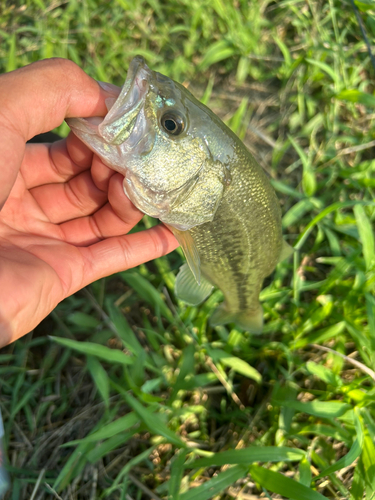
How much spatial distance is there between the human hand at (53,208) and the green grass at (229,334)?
40cm

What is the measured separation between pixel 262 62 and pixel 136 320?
318 centimetres

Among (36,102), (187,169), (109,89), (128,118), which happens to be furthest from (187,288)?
(36,102)

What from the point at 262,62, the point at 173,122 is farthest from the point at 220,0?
the point at 173,122

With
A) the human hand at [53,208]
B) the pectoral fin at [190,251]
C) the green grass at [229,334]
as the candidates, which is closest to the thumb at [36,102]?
the human hand at [53,208]

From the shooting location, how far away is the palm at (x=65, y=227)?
2281mm

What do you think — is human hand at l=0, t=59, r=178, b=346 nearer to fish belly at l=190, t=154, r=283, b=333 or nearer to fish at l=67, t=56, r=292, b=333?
fish at l=67, t=56, r=292, b=333

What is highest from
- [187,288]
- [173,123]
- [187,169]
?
[173,123]

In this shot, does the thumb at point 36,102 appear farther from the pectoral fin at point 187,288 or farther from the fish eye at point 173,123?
the pectoral fin at point 187,288

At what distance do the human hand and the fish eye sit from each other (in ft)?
1.25

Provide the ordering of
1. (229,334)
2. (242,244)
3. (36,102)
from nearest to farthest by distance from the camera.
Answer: (36,102) → (242,244) → (229,334)

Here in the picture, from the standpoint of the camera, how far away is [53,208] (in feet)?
9.21

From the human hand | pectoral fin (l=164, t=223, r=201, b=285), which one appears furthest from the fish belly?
the human hand

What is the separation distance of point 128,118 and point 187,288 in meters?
1.32

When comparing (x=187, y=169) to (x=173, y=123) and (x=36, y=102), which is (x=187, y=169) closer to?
(x=173, y=123)
